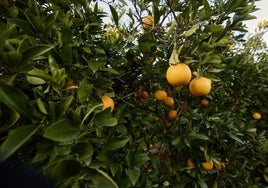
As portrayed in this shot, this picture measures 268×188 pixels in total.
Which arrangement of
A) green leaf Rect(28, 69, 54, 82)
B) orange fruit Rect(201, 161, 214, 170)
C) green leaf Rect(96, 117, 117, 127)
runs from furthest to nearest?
orange fruit Rect(201, 161, 214, 170) → green leaf Rect(96, 117, 117, 127) → green leaf Rect(28, 69, 54, 82)

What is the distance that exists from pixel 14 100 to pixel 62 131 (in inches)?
5.2

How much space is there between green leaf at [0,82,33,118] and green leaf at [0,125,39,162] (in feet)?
0.16

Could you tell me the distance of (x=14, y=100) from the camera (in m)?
0.69

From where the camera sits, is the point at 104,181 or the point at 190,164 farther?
the point at 190,164

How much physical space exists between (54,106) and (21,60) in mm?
139

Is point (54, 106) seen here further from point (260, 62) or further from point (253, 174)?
point (260, 62)

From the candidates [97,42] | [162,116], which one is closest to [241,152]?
[162,116]

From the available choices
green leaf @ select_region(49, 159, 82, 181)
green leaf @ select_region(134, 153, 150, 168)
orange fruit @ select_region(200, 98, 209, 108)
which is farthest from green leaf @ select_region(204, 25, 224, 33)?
orange fruit @ select_region(200, 98, 209, 108)

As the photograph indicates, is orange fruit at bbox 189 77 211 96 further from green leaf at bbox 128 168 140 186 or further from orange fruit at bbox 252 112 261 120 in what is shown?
orange fruit at bbox 252 112 261 120

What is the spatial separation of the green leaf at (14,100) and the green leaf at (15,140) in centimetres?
5

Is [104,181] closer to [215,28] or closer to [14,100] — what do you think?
[14,100]

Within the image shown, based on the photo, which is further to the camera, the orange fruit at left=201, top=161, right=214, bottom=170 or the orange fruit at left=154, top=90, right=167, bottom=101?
the orange fruit at left=201, top=161, right=214, bottom=170

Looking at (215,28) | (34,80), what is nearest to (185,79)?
(215,28)

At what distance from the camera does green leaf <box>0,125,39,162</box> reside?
0.56 m
